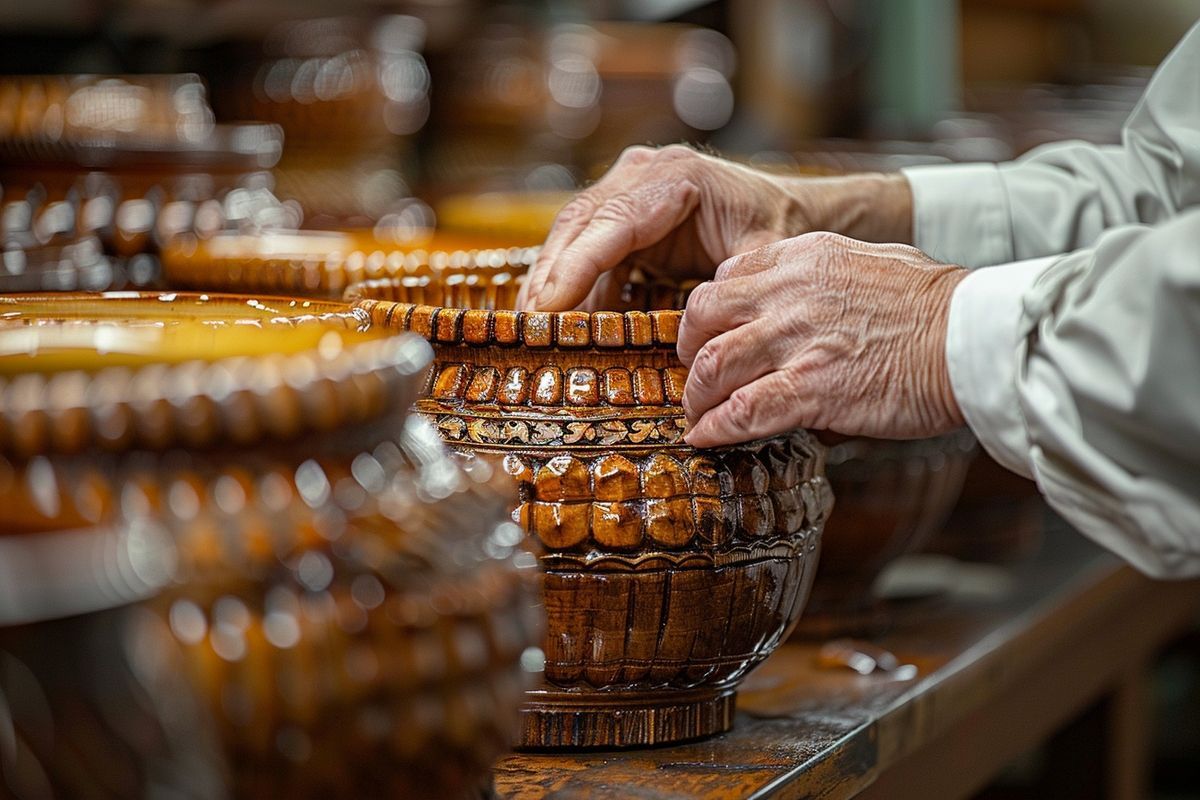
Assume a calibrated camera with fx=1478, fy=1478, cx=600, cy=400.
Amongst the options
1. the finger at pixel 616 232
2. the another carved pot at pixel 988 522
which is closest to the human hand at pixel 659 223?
the finger at pixel 616 232

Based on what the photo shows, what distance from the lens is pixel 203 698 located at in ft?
1.38

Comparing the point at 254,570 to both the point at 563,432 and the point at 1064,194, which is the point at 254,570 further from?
the point at 1064,194

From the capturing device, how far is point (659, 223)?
91cm

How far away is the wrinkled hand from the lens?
763 millimetres

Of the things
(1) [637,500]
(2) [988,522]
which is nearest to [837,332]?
(1) [637,500]

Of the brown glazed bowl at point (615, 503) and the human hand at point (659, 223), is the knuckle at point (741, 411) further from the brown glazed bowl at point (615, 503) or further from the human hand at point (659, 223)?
the human hand at point (659, 223)

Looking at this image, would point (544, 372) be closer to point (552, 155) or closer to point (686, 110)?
point (552, 155)

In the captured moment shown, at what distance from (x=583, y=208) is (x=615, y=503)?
0.91 feet

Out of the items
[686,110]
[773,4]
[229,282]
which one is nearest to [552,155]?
[686,110]

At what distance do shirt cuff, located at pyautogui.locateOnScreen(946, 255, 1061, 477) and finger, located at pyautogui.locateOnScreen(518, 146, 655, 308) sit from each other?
237 millimetres

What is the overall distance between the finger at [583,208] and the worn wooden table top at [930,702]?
0.93 ft

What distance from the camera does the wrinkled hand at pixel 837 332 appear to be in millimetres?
763

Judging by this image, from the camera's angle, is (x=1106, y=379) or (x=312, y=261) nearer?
(x=1106, y=379)

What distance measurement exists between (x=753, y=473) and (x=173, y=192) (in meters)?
0.65
